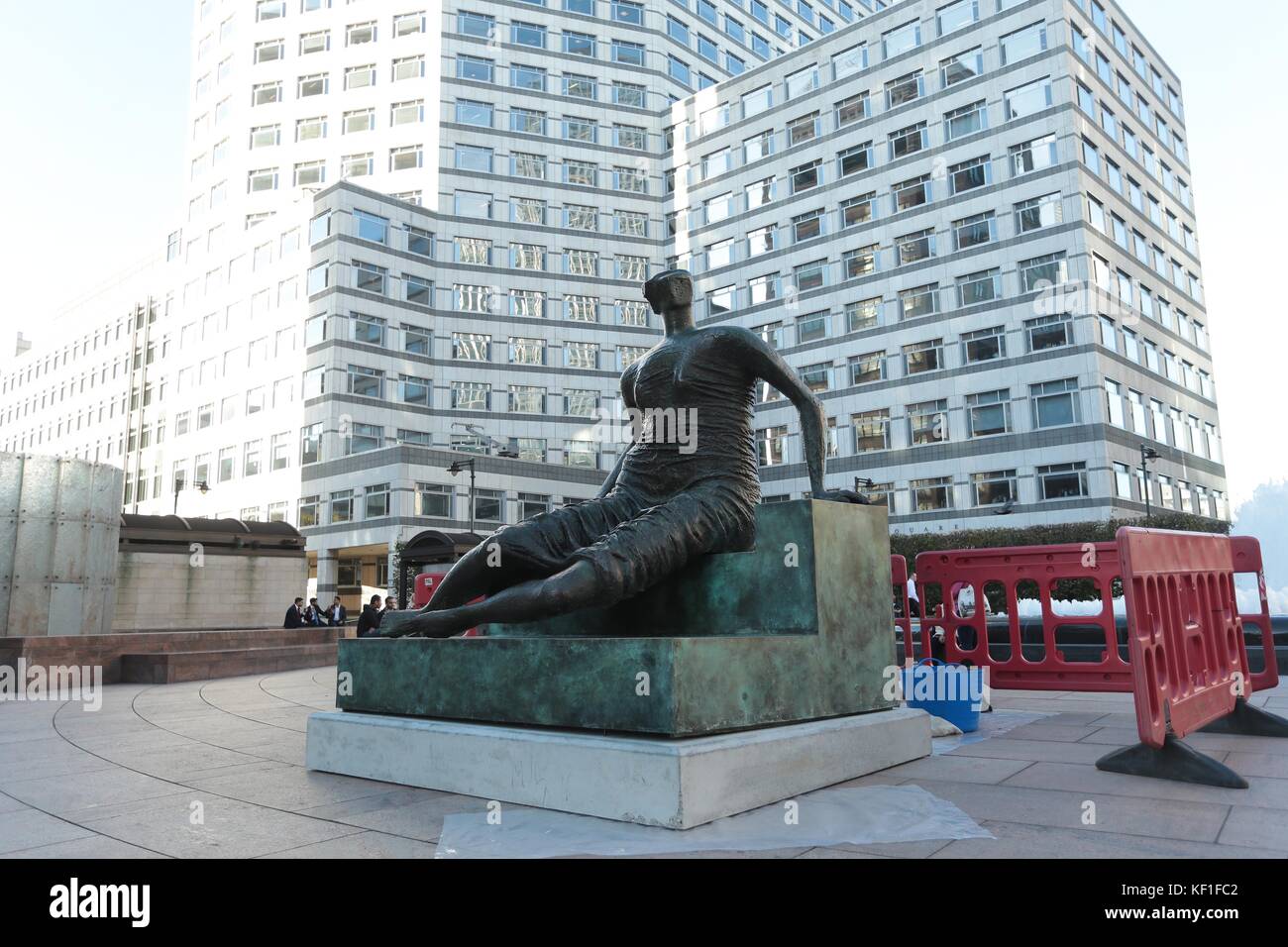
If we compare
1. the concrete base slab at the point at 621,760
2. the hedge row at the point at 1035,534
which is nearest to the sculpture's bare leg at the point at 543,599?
the concrete base slab at the point at 621,760

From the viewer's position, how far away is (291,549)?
2742cm

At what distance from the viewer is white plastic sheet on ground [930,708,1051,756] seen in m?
6.52

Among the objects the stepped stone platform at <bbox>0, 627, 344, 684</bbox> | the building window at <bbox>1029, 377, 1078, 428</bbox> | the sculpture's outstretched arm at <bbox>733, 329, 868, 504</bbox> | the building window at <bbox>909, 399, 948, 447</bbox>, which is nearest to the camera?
the sculpture's outstretched arm at <bbox>733, 329, 868, 504</bbox>

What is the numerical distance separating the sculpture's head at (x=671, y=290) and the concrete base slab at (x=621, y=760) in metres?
2.91

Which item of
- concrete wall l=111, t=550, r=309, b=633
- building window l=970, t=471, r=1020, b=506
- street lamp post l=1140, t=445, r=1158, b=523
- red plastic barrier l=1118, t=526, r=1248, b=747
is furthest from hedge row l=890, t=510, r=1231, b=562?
red plastic barrier l=1118, t=526, r=1248, b=747

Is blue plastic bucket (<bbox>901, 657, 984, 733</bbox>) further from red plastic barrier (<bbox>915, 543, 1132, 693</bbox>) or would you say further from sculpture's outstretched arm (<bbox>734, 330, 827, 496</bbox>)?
sculpture's outstretched arm (<bbox>734, 330, 827, 496</bbox>)

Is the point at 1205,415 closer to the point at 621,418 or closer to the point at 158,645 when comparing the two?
the point at 621,418

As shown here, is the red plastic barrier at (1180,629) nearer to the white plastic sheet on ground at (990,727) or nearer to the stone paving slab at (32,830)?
the white plastic sheet on ground at (990,727)

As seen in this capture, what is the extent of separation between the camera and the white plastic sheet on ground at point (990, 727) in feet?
21.4

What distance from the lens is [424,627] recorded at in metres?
5.51

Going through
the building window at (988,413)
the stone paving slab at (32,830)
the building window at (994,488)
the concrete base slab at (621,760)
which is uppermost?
the building window at (988,413)

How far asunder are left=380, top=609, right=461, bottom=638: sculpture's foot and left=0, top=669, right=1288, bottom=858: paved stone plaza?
91cm
